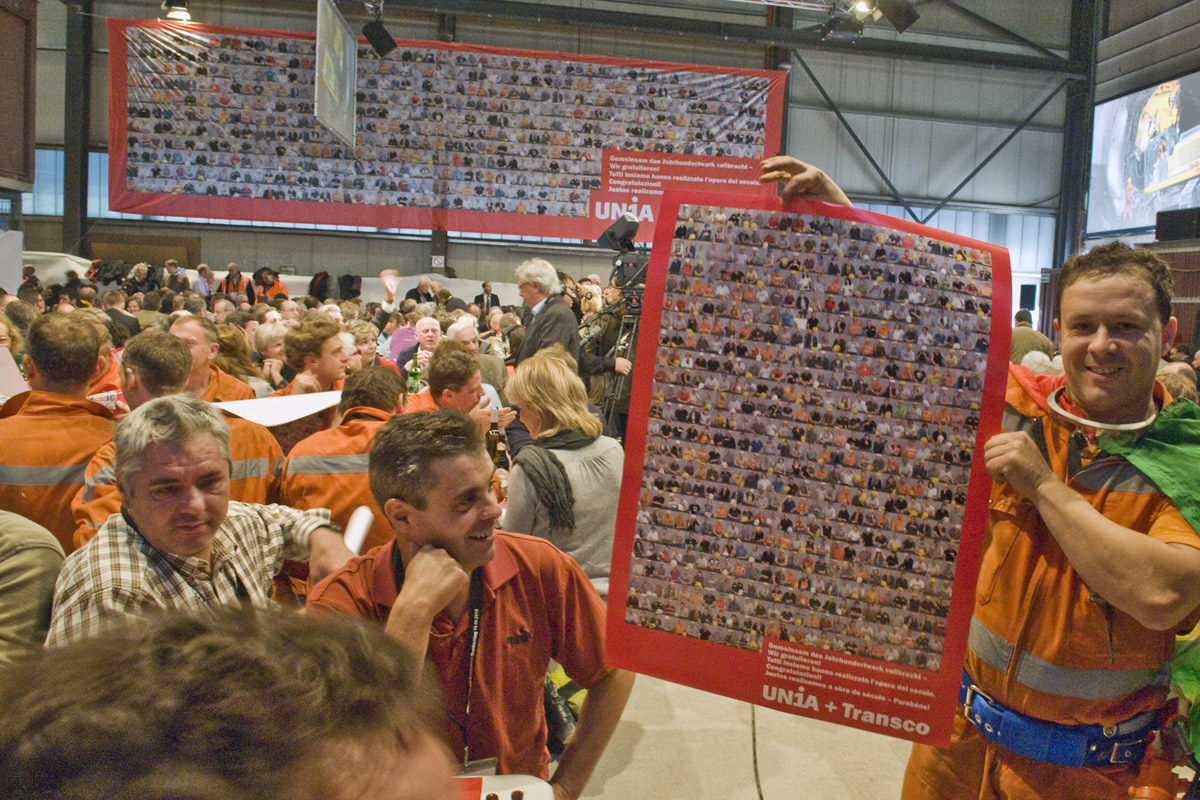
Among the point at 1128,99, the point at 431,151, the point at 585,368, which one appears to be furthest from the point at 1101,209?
the point at 585,368

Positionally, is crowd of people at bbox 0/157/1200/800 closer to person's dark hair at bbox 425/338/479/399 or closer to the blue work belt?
the blue work belt

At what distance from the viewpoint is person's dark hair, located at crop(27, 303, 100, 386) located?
254 centimetres

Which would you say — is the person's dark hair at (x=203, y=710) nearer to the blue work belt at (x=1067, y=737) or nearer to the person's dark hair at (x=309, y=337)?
the blue work belt at (x=1067, y=737)

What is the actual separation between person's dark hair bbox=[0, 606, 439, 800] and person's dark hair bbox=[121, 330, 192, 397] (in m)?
2.49

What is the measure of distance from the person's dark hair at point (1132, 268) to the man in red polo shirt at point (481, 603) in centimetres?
110

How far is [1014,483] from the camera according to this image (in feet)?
4.30

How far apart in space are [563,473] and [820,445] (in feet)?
5.57

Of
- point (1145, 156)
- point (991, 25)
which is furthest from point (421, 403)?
point (991, 25)

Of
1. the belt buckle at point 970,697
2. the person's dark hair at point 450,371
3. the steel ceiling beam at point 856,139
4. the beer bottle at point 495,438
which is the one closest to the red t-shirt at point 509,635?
the belt buckle at point 970,697

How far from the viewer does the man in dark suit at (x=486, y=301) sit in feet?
39.4

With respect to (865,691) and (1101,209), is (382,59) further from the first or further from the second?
(865,691)

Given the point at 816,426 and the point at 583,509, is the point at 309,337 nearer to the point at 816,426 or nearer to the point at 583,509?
the point at 583,509

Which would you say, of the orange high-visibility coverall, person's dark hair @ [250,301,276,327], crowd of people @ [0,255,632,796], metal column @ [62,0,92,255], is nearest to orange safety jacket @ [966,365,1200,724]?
the orange high-visibility coverall

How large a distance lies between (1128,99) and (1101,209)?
75.2 inches
